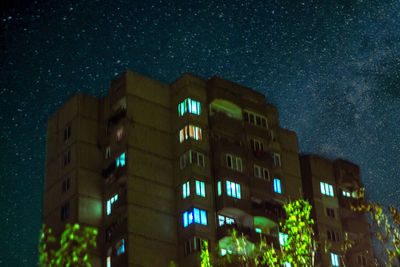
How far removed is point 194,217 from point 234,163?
27.2ft

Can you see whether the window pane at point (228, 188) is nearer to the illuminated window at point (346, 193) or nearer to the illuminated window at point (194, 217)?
the illuminated window at point (194, 217)

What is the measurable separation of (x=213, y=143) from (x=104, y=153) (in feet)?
34.7

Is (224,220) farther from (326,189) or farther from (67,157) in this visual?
(326,189)

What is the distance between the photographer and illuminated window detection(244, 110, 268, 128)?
8662 cm

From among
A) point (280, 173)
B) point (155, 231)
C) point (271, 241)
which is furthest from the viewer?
point (280, 173)

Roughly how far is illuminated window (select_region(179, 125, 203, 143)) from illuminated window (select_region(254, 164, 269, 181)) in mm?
6674

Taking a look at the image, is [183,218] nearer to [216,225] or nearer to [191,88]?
[216,225]

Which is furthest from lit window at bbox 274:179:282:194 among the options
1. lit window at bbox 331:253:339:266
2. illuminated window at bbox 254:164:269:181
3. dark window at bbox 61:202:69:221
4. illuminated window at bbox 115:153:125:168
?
dark window at bbox 61:202:69:221

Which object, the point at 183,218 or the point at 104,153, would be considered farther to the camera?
the point at 104,153

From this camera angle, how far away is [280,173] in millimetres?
87125

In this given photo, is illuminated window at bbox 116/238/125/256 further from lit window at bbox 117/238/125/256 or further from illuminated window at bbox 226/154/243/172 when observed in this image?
illuminated window at bbox 226/154/243/172

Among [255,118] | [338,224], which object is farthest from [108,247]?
[338,224]

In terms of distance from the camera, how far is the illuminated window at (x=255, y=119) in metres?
86.6

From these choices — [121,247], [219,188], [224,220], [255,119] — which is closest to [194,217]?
[224,220]
